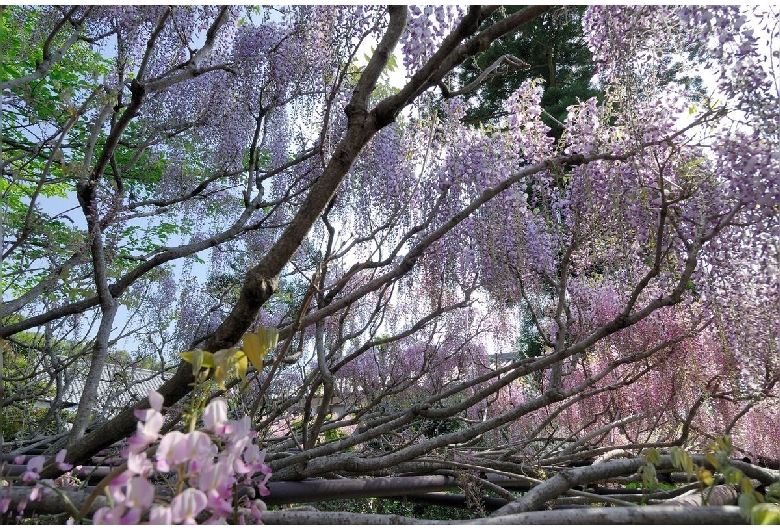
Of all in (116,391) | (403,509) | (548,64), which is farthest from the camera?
(548,64)

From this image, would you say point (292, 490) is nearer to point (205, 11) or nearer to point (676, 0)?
point (676, 0)

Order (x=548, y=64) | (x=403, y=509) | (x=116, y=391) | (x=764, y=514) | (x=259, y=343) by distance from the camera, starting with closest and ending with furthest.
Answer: (x=764, y=514) → (x=259, y=343) → (x=116, y=391) → (x=403, y=509) → (x=548, y=64)

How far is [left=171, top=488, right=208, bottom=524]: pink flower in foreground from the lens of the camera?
21.0 inches

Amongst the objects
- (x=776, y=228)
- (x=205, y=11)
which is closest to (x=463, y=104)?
(x=776, y=228)

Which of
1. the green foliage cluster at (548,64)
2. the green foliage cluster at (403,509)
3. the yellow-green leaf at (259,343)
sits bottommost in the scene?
the green foliage cluster at (403,509)

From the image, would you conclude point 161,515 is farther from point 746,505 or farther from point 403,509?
point 403,509

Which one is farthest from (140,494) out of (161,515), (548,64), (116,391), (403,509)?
(548,64)

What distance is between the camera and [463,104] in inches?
117

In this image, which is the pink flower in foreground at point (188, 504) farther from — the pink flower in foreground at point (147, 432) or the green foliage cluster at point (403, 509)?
the green foliage cluster at point (403, 509)

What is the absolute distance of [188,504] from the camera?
541 millimetres

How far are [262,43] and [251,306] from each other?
301cm

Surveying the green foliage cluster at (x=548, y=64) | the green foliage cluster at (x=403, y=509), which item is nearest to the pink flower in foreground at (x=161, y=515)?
the green foliage cluster at (x=403, y=509)

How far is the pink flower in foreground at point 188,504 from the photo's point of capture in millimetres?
533

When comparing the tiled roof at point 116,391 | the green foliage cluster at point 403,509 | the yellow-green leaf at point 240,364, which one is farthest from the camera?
the green foliage cluster at point 403,509
